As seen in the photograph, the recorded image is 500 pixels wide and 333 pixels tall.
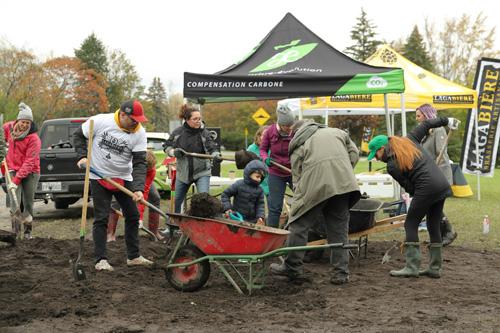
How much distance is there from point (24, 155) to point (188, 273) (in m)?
3.94

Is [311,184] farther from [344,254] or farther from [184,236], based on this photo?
[184,236]

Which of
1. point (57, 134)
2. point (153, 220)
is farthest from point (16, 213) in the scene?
point (57, 134)

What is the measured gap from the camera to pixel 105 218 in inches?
241

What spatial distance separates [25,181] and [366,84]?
16.6ft

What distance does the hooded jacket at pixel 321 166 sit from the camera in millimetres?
5559

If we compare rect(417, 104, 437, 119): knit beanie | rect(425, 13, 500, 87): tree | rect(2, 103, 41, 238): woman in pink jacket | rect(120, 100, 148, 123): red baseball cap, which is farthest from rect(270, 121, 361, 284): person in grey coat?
rect(425, 13, 500, 87): tree

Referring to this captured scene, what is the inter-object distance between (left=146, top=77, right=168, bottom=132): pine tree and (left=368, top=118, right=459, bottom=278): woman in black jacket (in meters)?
78.8

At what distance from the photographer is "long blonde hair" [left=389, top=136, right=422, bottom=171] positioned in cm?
580

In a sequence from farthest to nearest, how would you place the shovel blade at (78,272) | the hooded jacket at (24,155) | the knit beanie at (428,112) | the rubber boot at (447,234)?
1. the hooded jacket at (24,155)
2. the rubber boot at (447,234)
3. the knit beanie at (428,112)
4. the shovel blade at (78,272)

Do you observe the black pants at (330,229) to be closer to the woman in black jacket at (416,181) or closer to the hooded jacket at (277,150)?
the woman in black jacket at (416,181)

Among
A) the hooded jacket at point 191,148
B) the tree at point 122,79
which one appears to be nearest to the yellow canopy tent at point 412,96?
the hooded jacket at point 191,148

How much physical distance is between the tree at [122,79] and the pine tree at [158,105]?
1326cm

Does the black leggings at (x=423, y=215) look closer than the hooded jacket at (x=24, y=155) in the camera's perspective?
Yes

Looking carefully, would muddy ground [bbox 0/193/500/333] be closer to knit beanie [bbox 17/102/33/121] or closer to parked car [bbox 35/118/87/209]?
knit beanie [bbox 17/102/33/121]
